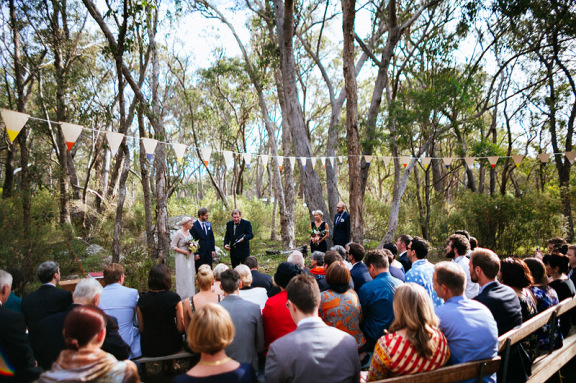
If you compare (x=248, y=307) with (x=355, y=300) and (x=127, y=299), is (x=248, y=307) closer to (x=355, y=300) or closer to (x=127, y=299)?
(x=355, y=300)

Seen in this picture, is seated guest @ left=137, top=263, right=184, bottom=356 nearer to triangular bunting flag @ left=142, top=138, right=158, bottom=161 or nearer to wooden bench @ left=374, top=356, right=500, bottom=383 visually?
wooden bench @ left=374, top=356, right=500, bottom=383

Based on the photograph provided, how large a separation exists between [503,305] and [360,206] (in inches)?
224

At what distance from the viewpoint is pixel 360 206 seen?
8.37 m

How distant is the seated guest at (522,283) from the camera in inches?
117

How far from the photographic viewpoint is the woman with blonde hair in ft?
6.64

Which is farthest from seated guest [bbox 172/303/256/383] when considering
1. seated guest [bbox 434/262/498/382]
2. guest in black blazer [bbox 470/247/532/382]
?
guest in black blazer [bbox 470/247/532/382]

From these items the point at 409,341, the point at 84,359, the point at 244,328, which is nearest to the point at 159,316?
the point at 244,328

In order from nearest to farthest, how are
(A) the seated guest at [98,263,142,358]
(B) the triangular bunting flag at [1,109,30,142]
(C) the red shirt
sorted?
1. (C) the red shirt
2. (A) the seated guest at [98,263,142,358]
3. (B) the triangular bunting flag at [1,109,30,142]

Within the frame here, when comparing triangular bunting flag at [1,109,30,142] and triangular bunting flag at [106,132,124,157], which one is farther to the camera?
triangular bunting flag at [106,132,124,157]

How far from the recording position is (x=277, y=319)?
2.82 m

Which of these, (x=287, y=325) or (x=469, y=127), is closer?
(x=287, y=325)

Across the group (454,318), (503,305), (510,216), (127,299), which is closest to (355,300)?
(454,318)

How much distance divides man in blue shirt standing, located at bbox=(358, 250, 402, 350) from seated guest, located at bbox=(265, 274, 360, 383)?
1119 mm

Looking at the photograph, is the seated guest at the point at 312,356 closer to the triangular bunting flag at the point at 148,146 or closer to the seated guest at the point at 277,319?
the seated guest at the point at 277,319
